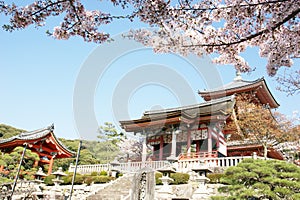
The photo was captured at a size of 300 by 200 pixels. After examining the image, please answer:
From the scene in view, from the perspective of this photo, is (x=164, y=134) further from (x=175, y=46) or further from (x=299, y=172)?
(x=175, y=46)

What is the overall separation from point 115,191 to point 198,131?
760 cm

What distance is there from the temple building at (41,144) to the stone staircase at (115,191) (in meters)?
7.09

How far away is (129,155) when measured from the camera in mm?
20109

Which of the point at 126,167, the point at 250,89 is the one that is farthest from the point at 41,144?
the point at 250,89

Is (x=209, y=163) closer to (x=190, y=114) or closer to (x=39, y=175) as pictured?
(x=190, y=114)

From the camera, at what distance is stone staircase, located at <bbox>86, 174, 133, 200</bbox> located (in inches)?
385

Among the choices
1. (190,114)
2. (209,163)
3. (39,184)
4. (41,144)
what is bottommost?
(39,184)

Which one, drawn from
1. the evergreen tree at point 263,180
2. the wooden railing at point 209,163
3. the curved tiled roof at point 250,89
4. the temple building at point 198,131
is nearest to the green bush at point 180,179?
the wooden railing at point 209,163

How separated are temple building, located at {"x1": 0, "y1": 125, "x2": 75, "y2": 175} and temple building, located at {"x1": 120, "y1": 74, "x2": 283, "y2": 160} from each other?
17.8ft

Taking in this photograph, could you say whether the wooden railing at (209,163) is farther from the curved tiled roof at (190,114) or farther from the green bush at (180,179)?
the curved tiled roof at (190,114)

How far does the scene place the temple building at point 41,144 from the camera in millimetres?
15352

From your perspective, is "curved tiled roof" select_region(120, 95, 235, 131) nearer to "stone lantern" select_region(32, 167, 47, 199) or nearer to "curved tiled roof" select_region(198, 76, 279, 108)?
"curved tiled roof" select_region(198, 76, 279, 108)

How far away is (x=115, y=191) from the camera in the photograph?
10477 millimetres

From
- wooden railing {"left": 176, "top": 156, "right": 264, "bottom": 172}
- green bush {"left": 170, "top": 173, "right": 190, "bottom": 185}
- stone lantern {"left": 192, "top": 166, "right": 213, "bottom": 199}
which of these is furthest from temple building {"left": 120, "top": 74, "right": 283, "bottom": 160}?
stone lantern {"left": 192, "top": 166, "right": 213, "bottom": 199}
